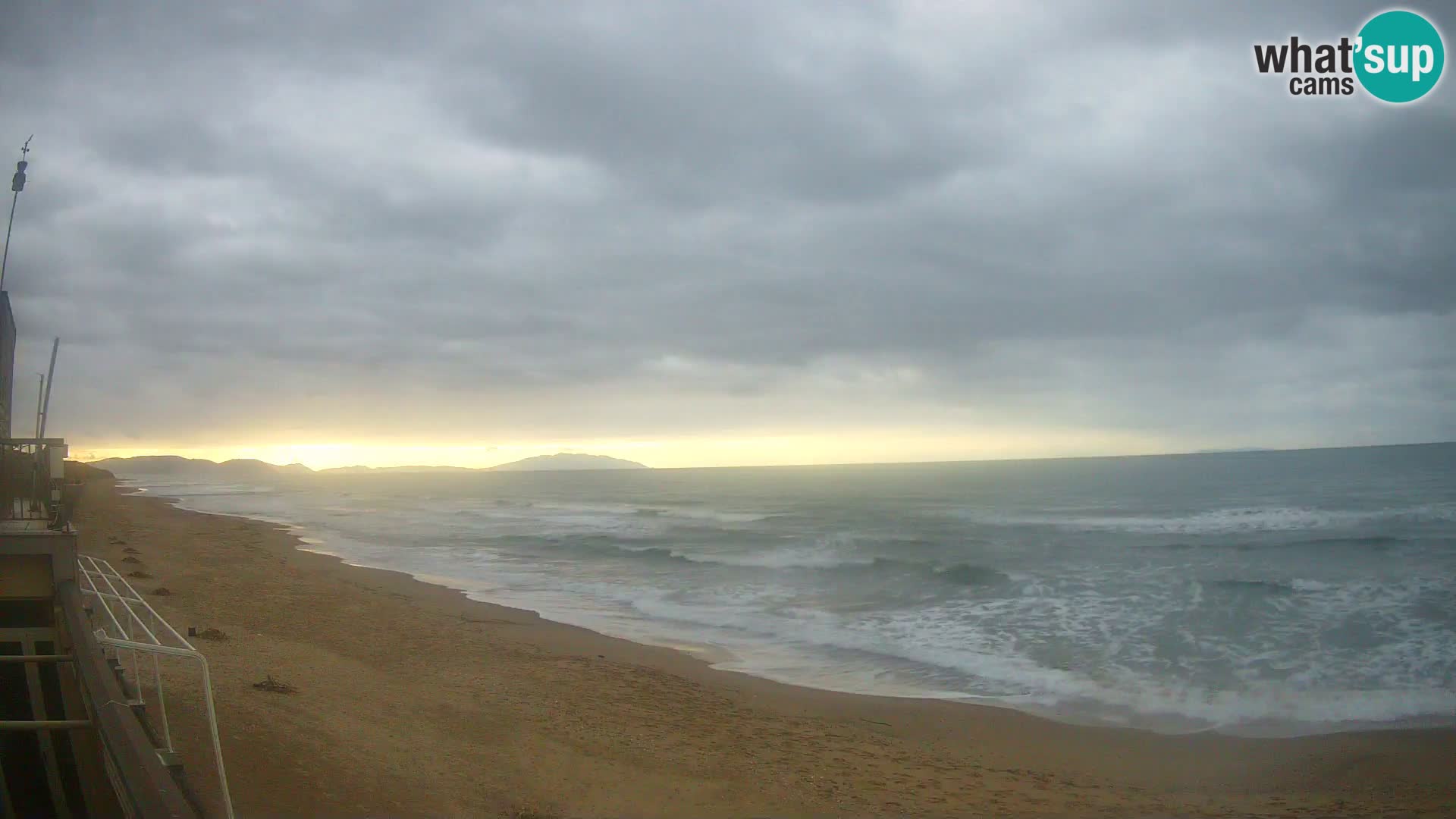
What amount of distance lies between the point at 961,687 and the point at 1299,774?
15.6 feet

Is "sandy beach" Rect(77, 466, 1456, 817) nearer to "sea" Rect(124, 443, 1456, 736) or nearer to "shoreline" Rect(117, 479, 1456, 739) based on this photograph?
"shoreline" Rect(117, 479, 1456, 739)

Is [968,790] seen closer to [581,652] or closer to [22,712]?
[581,652]

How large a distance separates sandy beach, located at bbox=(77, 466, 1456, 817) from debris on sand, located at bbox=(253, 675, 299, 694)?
147 mm

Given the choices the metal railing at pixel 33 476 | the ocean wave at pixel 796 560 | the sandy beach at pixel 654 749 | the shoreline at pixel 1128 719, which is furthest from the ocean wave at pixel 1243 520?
the metal railing at pixel 33 476

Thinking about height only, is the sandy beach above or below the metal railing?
below

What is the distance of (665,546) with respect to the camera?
36438 millimetres

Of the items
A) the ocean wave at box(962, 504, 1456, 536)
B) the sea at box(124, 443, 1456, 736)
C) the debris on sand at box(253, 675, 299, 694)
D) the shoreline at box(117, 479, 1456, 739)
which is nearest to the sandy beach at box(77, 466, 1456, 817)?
the debris on sand at box(253, 675, 299, 694)

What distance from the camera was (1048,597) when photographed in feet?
71.3

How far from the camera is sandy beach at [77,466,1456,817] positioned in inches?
312

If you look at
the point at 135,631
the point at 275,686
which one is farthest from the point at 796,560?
the point at 275,686

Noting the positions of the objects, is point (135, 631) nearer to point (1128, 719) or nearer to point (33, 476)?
point (33, 476)

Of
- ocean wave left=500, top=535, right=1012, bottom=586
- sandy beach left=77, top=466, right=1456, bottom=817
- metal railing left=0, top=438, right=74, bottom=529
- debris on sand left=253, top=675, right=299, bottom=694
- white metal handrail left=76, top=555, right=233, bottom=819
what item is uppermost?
metal railing left=0, top=438, right=74, bottom=529

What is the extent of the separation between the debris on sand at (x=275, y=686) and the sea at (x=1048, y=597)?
401 cm

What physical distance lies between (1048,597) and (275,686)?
18.3 metres
